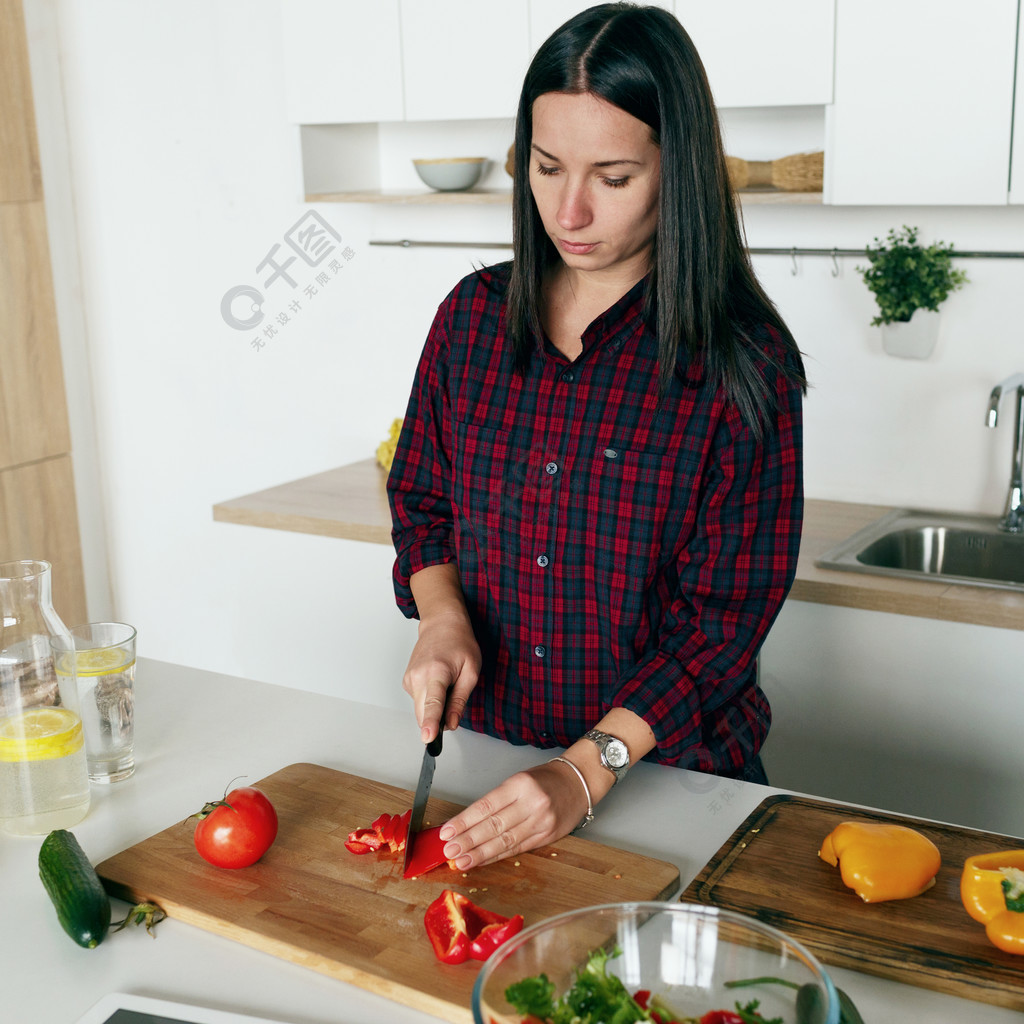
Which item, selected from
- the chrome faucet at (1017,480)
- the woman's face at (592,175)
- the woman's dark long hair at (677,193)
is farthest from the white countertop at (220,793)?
the chrome faucet at (1017,480)

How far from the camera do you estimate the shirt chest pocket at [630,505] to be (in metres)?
1.36

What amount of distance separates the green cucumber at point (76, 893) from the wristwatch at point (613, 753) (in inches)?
19.2

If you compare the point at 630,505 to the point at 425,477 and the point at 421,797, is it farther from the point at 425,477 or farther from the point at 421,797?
the point at 421,797

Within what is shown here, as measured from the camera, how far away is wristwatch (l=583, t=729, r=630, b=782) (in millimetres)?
1210

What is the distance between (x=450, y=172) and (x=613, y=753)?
5.65 feet

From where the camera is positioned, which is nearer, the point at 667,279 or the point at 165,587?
the point at 667,279

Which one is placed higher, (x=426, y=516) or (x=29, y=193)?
(x=29, y=193)

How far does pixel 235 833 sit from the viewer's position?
1054mm

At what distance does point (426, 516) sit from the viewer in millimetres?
1569

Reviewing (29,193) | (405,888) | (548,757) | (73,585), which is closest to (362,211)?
(29,193)

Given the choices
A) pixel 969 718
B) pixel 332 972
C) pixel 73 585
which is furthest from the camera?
pixel 73 585

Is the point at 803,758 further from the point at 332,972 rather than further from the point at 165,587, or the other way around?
the point at 165,587

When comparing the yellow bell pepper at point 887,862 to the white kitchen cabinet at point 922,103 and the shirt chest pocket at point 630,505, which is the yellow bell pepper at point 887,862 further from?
the white kitchen cabinet at point 922,103

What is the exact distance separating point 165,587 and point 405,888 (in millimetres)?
2645
